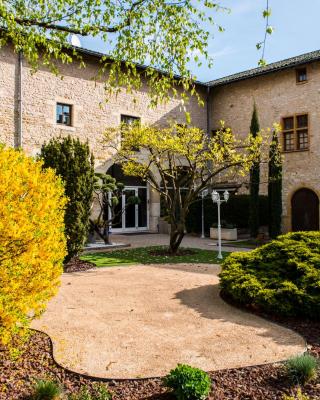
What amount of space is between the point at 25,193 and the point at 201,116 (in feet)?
66.2

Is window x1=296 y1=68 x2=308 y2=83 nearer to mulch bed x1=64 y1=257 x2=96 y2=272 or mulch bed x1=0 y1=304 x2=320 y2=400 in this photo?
mulch bed x1=64 y1=257 x2=96 y2=272

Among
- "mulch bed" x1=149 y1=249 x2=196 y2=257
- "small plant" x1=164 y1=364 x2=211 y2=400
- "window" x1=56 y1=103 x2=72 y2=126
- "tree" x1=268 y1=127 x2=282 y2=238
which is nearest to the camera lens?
"small plant" x1=164 y1=364 x2=211 y2=400

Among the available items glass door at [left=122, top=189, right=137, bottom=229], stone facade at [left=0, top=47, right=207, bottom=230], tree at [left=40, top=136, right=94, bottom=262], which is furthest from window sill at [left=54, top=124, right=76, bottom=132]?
tree at [left=40, top=136, right=94, bottom=262]

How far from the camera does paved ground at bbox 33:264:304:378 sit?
400 cm

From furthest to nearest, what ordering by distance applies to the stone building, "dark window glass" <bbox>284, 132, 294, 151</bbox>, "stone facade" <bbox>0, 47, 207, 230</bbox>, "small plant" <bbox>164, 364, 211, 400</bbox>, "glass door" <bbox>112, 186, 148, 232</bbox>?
"glass door" <bbox>112, 186, 148, 232</bbox> → "dark window glass" <bbox>284, 132, 294, 151</bbox> → the stone building → "stone facade" <bbox>0, 47, 207, 230</bbox> → "small plant" <bbox>164, 364, 211, 400</bbox>

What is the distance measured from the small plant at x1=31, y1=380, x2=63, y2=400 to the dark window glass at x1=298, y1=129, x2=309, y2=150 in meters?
17.8

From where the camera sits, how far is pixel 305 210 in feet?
60.3

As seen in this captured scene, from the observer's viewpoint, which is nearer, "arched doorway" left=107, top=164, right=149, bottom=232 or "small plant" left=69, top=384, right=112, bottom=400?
"small plant" left=69, top=384, right=112, bottom=400

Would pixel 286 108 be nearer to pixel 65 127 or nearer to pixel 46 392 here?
pixel 65 127

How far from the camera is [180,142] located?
12125 mm

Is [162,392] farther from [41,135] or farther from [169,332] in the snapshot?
[41,135]

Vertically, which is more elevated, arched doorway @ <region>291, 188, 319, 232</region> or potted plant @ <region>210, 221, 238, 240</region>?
arched doorway @ <region>291, 188, 319, 232</region>

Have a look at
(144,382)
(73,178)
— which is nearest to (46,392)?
(144,382)

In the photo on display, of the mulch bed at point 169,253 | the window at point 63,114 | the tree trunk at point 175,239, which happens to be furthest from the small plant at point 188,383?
the window at point 63,114
